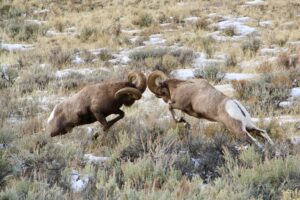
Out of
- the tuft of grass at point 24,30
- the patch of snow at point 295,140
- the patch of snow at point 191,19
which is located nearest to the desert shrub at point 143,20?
the patch of snow at point 191,19

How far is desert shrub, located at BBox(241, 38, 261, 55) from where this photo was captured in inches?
544

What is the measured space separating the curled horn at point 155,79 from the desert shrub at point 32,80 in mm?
3927

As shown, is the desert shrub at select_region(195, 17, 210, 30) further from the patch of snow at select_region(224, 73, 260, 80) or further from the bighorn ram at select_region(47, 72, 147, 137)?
the bighorn ram at select_region(47, 72, 147, 137)

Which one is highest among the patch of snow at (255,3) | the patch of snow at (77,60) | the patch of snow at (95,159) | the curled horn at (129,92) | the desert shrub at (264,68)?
the curled horn at (129,92)

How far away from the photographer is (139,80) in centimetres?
663

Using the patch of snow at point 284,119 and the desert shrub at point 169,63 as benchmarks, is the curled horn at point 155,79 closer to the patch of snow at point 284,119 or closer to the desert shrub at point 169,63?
the patch of snow at point 284,119

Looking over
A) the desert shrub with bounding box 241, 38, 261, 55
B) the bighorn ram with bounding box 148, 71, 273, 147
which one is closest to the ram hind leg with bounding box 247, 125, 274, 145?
the bighorn ram with bounding box 148, 71, 273, 147

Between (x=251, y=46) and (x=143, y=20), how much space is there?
651 cm

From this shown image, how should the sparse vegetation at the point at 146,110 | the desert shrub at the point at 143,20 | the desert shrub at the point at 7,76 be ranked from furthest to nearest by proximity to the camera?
the desert shrub at the point at 143,20 < the desert shrub at the point at 7,76 < the sparse vegetation at the point at 146,110

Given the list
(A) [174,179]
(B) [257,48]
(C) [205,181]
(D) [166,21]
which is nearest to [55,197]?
(A) [174,179]

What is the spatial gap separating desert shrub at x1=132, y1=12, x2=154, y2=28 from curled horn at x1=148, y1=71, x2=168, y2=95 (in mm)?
12583

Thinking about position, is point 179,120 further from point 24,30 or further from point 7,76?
point 24,30

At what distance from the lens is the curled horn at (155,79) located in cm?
695

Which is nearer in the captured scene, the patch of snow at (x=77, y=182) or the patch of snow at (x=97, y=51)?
the patch of snow at (x=77, y=182)
